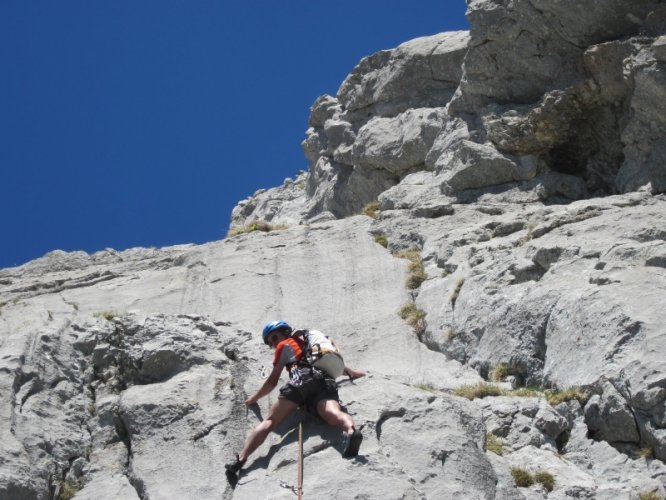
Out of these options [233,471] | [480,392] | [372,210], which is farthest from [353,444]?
[372,210]

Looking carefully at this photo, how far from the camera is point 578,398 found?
16141 millimetres

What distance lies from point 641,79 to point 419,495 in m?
17.2

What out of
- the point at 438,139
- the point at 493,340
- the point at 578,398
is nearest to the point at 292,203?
the point at 438,139

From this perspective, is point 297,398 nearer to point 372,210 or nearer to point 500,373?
point 500,373

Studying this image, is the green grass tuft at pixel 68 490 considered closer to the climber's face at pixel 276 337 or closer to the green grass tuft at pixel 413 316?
the climber's face at pixel 276 337

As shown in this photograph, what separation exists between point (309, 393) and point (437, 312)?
6960 millimetres

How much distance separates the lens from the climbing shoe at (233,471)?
46.5 feet

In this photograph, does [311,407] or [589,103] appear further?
[589,103]

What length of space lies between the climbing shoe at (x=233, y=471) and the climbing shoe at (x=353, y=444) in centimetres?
168

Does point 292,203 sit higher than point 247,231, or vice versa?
point 292,203

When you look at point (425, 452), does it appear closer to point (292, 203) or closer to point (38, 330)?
point (38, 330)

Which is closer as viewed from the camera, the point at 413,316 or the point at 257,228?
the point at 413,316

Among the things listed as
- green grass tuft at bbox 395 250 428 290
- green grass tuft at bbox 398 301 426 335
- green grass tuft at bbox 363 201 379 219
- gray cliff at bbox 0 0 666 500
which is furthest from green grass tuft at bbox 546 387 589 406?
green grass tuft at bbox 363 201 379 219

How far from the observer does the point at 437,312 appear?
21250mm
